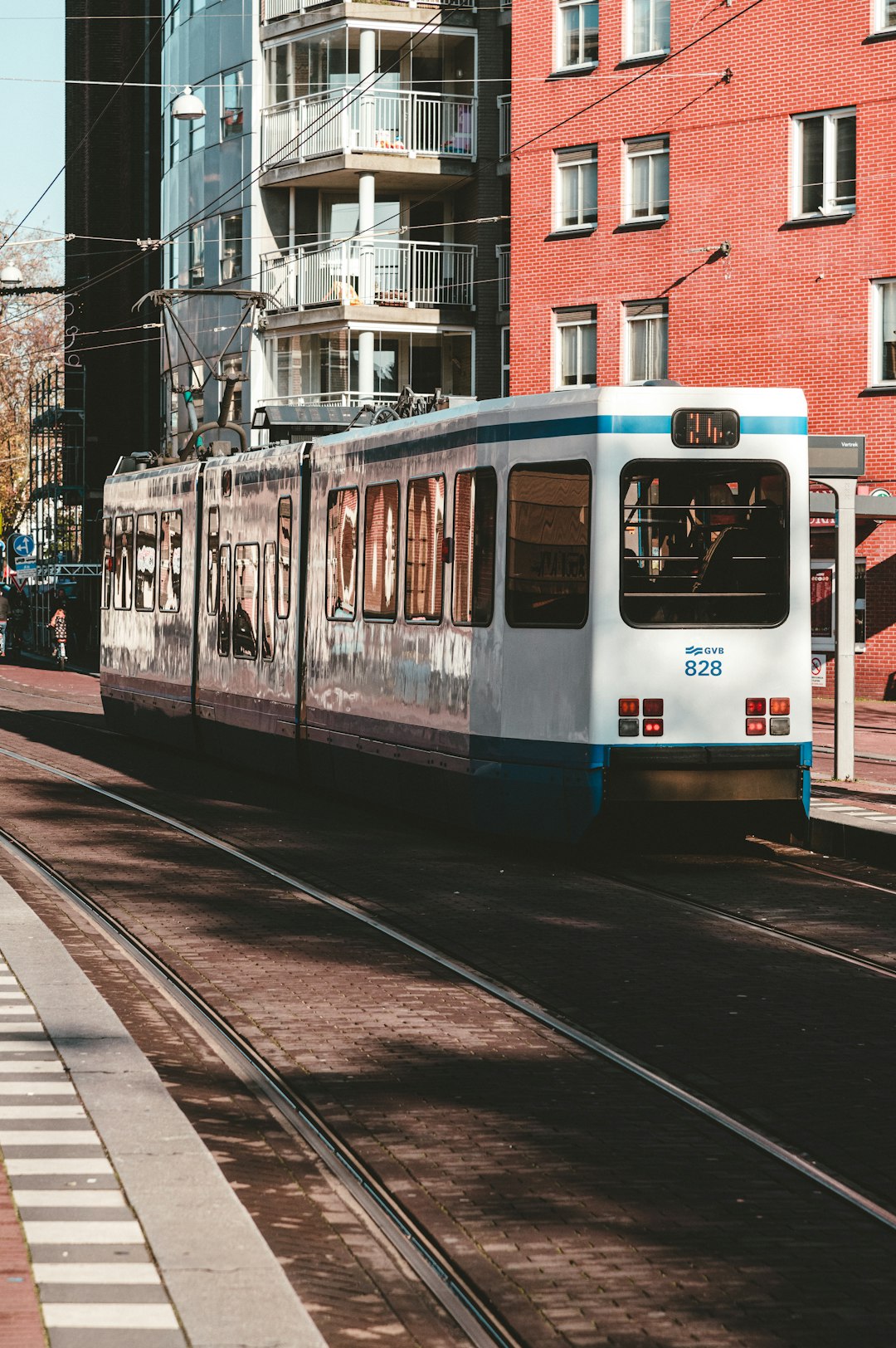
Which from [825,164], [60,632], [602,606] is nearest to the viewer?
[602,606]

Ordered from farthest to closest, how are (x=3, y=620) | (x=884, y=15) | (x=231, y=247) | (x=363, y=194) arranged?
(x=3, y=620) → (x=231, y=247) → (x=363, y=194) → (x=884, y=15)

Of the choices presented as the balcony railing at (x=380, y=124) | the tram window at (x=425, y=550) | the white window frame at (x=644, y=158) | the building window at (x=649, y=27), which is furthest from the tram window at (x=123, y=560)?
the balcony railing at (x=380, y=124)

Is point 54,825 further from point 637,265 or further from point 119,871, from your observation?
point 637,265

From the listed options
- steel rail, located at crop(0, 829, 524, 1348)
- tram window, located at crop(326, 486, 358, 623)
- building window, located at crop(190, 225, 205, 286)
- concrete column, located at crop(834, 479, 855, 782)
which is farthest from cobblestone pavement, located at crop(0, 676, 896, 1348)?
building window, located at crop(190, 225, 205, 286)

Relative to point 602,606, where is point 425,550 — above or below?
above

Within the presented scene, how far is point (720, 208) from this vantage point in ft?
113

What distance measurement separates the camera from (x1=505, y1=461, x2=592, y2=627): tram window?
12.6 metres

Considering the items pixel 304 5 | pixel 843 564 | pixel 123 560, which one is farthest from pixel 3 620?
pixel 843 564

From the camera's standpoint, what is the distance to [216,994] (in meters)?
8.63

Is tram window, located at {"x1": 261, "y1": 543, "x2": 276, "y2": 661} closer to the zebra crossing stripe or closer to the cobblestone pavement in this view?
the cobblestone pavement

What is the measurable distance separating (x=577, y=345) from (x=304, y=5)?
11491 mm

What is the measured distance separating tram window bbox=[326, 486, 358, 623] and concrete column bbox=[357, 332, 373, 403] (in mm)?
26635

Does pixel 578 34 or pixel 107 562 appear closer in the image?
pixel 107 562

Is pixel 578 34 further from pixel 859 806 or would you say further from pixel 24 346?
pixel 24 346
